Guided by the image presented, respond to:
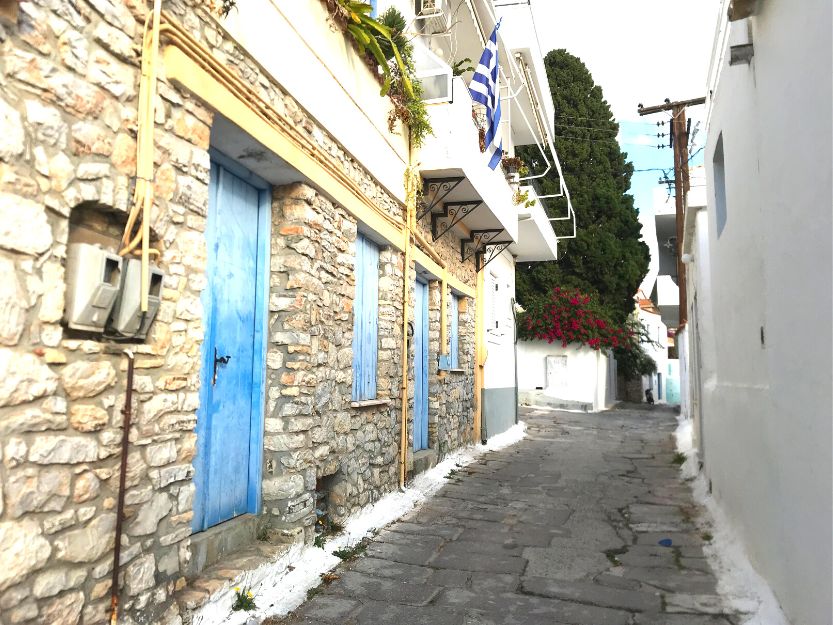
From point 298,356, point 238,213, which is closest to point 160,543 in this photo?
point 298,356

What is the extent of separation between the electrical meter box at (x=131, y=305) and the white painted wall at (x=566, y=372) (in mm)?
17474

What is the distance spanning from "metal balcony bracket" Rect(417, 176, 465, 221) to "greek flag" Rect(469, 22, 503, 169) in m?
0.98

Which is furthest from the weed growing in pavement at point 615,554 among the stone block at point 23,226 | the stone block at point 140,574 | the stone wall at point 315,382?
the stone block at point 23,226

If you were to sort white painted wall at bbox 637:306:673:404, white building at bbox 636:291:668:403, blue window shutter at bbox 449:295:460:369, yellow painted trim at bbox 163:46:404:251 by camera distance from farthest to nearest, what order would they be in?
1. white building at bbox 636:291:668:403
2. white painted wall at bbox 637:306:673:404
3. blue window shutter at bbox 449:295:460:369
4. yellow painted trim at bbox 163:46:404:251

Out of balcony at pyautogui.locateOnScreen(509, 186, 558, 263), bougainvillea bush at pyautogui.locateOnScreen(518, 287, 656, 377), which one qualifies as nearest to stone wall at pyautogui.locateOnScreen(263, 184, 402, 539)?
balcony at pyautogui.locateOnScreen(509, 186, 558, 263)

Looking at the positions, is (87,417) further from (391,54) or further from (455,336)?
(455,336)

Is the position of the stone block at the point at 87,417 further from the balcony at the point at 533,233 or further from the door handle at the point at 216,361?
the balcony at the point at 533,233

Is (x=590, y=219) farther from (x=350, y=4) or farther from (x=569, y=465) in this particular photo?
(x=350, y=4)

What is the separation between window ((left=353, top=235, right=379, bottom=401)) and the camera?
19.1ft

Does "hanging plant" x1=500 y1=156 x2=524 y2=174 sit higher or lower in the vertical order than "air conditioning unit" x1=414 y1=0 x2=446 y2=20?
lower

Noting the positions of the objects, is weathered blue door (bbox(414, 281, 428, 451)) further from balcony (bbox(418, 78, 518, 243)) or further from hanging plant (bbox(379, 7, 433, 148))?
hanging plant (bbox(379, 7, 433, 148))

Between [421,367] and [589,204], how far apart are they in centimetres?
1526

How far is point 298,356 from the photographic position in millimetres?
4387

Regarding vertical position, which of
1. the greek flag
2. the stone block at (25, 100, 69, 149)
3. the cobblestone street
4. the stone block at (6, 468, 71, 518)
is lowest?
the cobblestone street
